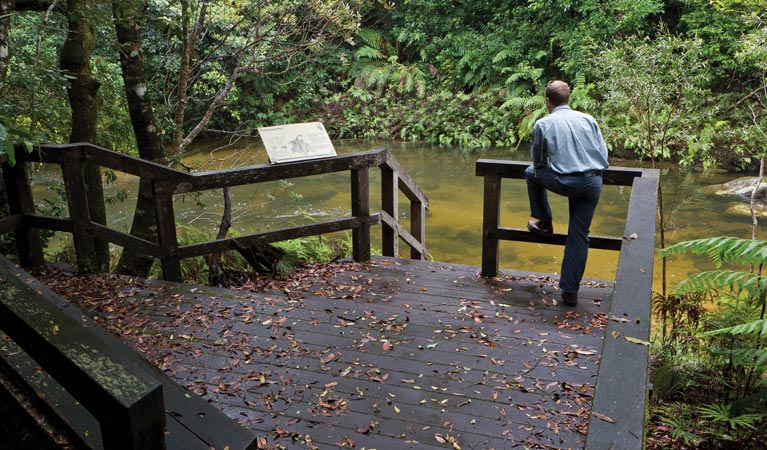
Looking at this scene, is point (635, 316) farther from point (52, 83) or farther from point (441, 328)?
point (52, 83)

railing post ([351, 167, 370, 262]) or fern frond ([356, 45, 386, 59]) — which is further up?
fern frond ([356, 45, 386, 59])

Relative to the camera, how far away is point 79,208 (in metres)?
5.02

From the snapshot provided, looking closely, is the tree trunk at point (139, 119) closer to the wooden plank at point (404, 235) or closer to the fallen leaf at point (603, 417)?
the wooden plank at point (404, 235)

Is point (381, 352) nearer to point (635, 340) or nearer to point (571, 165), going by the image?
point (571, 165)

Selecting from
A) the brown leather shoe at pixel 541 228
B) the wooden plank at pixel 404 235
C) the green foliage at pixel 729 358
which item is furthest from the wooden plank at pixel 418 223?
the green foliage at pixel 729 358

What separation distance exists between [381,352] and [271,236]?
1835 millimetres

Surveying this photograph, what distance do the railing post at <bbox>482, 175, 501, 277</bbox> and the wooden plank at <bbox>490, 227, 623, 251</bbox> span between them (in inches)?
2.0

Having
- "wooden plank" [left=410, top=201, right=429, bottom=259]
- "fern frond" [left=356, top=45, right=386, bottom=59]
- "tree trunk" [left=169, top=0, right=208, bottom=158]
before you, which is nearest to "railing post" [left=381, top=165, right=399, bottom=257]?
"wooden plank" [left=410, top=201, right=429, bottom=259]

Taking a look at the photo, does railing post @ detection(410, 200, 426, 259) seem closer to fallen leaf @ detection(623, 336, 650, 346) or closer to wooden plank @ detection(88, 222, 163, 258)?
wooden plank @ detection(88, 222, 163, 258)

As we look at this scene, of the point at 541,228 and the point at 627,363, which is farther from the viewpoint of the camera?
the point at 541,228

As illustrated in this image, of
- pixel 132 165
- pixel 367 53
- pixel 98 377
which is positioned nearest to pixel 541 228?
pixel 132 165

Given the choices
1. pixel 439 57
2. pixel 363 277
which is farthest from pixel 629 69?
pixel 439 57

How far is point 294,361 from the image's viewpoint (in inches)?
151

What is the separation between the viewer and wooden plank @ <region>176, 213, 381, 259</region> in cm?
507
